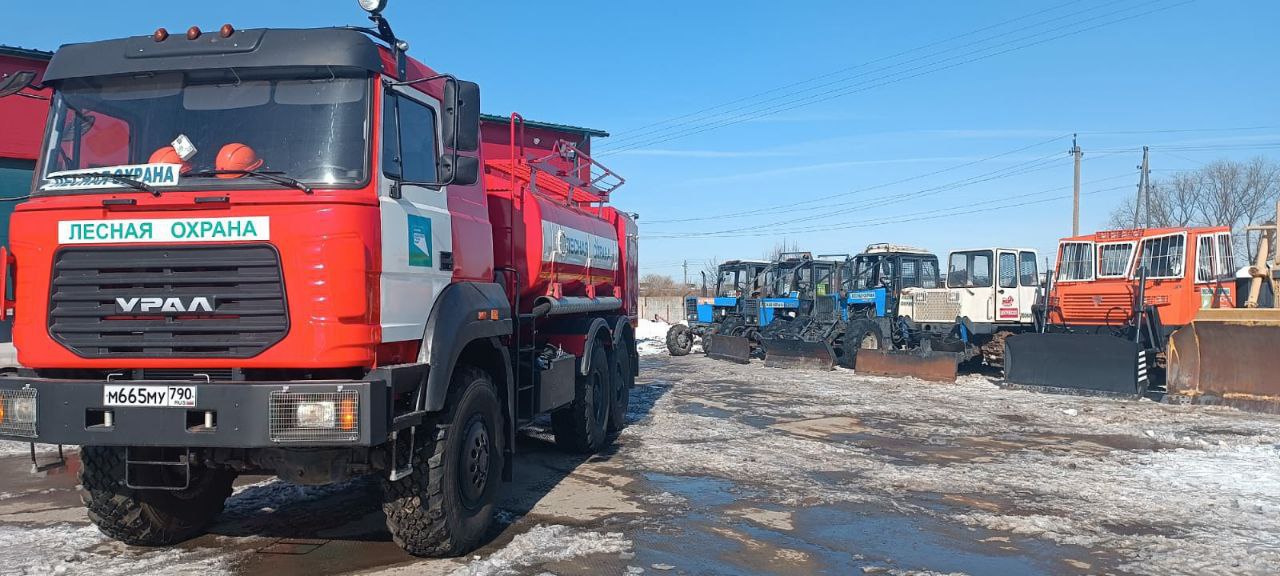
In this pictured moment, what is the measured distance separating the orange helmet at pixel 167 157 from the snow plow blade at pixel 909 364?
1371 cm

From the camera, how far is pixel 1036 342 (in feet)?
46.7

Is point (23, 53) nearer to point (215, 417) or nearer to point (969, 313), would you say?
point (215, 417)

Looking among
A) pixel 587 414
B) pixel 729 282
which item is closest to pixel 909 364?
pixel 729 282

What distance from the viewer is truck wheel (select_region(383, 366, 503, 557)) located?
485 cm

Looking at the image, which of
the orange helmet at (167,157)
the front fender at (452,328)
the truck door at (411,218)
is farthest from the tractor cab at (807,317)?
the orange helmet at (167,157)

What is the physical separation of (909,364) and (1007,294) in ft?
9.16

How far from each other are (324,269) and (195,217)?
0.72 meters

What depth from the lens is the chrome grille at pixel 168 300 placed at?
4215 mm

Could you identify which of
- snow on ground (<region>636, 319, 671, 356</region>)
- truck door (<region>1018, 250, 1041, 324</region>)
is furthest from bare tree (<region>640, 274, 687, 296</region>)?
truck door (<region>1018, 250, 1041, 324</region>)

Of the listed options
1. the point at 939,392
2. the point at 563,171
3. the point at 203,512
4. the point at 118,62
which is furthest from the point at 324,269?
the point at 939,392

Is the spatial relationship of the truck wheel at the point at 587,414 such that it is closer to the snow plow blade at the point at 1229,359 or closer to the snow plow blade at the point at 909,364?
the snow plow blade at the point at 1229,359

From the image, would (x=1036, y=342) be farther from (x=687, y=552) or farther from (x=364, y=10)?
(x=364, y=10)

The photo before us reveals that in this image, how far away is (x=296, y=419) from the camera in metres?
4.09

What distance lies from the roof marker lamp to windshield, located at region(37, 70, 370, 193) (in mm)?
541
